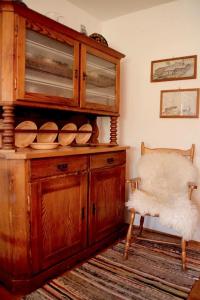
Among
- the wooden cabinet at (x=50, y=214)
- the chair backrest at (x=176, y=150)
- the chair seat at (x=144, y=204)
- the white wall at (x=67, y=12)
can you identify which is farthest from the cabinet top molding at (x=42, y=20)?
the chair seat at (x=144, y=204)

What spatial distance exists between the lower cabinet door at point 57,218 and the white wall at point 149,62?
1.09 m

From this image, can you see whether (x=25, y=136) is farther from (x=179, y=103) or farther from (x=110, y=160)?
(x=179, y=103)

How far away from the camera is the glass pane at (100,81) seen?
7.50 ft

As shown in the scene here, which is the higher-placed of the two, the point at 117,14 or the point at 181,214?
the point at 117,14

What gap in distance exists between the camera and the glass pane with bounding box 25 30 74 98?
176cm

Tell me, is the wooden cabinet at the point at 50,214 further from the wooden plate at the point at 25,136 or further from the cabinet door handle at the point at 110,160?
the wooden plate at the point at 25,136

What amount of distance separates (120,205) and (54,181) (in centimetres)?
100

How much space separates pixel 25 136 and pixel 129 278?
136 centimetres

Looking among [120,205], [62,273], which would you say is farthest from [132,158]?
[62,273]

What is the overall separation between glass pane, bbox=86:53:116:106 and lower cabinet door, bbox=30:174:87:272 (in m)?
0.78

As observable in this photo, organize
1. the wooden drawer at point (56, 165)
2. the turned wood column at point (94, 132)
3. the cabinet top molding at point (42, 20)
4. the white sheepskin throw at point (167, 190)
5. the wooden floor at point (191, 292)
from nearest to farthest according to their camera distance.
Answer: the wooden floor at point (191, 292)
the cabinet top molding at point (42, 20)
the wooden drawer at point (56, 165)
the white sheepskin throw at point (167, 190)
the turned wood column at point (94, 132)

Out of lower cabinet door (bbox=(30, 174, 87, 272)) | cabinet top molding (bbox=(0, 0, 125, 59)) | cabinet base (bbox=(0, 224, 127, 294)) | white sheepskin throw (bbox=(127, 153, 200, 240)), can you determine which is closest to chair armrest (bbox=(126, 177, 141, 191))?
white sheepskin throw (bbox=(127, 153, 200, 240))

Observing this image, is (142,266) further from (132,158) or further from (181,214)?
(132,158)

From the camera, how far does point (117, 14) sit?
292 cm
